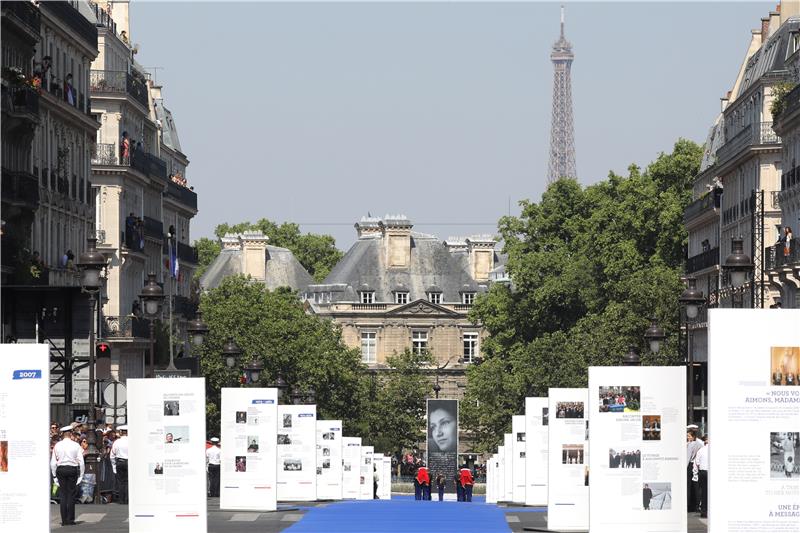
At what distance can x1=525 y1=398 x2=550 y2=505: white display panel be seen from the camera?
158ft

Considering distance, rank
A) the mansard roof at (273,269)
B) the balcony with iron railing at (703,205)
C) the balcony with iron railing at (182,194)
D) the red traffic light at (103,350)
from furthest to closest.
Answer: the mansard roof at (273,269), the balcony with iron railing at (182,194), the balcony with iron railing at (703,205), the red traffic light at (103,350)

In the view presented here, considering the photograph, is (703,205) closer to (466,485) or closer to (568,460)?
(466,485)

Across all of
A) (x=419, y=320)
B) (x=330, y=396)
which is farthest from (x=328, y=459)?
(x=419, y=320)

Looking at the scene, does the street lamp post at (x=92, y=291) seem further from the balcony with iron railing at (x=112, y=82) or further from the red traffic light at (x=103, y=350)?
the balcony with iron railing at (x=112, y=82)

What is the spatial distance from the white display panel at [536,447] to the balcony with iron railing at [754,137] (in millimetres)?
41727

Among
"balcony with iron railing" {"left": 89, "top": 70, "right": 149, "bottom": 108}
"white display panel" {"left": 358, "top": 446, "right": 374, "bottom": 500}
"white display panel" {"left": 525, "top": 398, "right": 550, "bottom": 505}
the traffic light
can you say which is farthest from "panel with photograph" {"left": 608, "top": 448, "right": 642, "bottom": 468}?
"balcony with iron railing" {"left": 89, "top": 70, "right": 149, "bottom": 108}

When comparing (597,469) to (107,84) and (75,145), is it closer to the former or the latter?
(75,145)

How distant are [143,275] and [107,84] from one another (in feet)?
31.8

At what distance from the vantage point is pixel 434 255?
19950 cm

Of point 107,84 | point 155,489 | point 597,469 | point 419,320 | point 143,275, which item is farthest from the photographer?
point 419,320

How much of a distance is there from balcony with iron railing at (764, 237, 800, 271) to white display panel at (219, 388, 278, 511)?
31.9 m

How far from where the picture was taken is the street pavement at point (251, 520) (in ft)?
136

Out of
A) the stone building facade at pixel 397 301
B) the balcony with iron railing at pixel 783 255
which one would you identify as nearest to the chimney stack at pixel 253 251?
the stone building facade at pixel 397 301

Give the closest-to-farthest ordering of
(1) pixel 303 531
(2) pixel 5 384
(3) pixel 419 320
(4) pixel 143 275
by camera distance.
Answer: (2) pixel 5 384
(1) pixel 303 531
(4) pixel 143 275
(3) pixel 419 320
